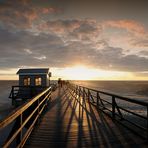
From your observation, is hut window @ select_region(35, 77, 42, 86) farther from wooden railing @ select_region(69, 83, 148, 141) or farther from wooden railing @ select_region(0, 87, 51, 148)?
wooden railing @ select_region(0, 87, 51, 148)

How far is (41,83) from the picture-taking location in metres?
31.0

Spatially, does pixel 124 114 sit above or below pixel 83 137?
below

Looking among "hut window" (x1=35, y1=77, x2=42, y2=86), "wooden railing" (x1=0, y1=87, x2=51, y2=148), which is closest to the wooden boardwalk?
"wooden railing" (x1=0, y1=87, x2=51, y2=148)

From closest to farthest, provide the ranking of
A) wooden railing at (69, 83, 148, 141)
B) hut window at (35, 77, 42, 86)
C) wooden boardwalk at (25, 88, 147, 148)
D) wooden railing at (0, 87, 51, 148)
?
wooden railing at (0, 87, 51, 148), wooden boardwalk at (25, 88, 147, 148), wooden railing at (69, 83, 148, 141), hut window at (35, 77, 42, 86)

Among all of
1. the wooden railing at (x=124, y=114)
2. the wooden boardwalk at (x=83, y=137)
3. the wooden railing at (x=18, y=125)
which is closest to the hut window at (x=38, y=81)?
the wooden railing at (x=124, y=114)

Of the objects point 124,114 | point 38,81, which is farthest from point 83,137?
point 38,81

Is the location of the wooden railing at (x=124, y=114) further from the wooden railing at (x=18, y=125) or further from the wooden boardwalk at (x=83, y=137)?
the wooden railing at (x=18, y=125)

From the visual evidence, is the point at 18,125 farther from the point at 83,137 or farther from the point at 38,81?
the point at 38,81

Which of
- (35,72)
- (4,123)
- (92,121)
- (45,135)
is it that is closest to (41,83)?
(35,72)

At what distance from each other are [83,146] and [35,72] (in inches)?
1037

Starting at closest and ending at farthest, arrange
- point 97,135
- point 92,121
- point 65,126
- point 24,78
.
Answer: point 97,135 → point 65,126 → point 92,121 → point 24,78

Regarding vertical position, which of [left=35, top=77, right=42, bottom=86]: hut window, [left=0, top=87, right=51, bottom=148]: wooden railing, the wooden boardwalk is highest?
[left=35, top=77, right=42, bottom=86]: hut window

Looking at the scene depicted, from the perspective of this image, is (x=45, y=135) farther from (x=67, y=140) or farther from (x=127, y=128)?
(x=127, y=128)

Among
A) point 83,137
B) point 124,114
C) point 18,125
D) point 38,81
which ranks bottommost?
point 124,114
